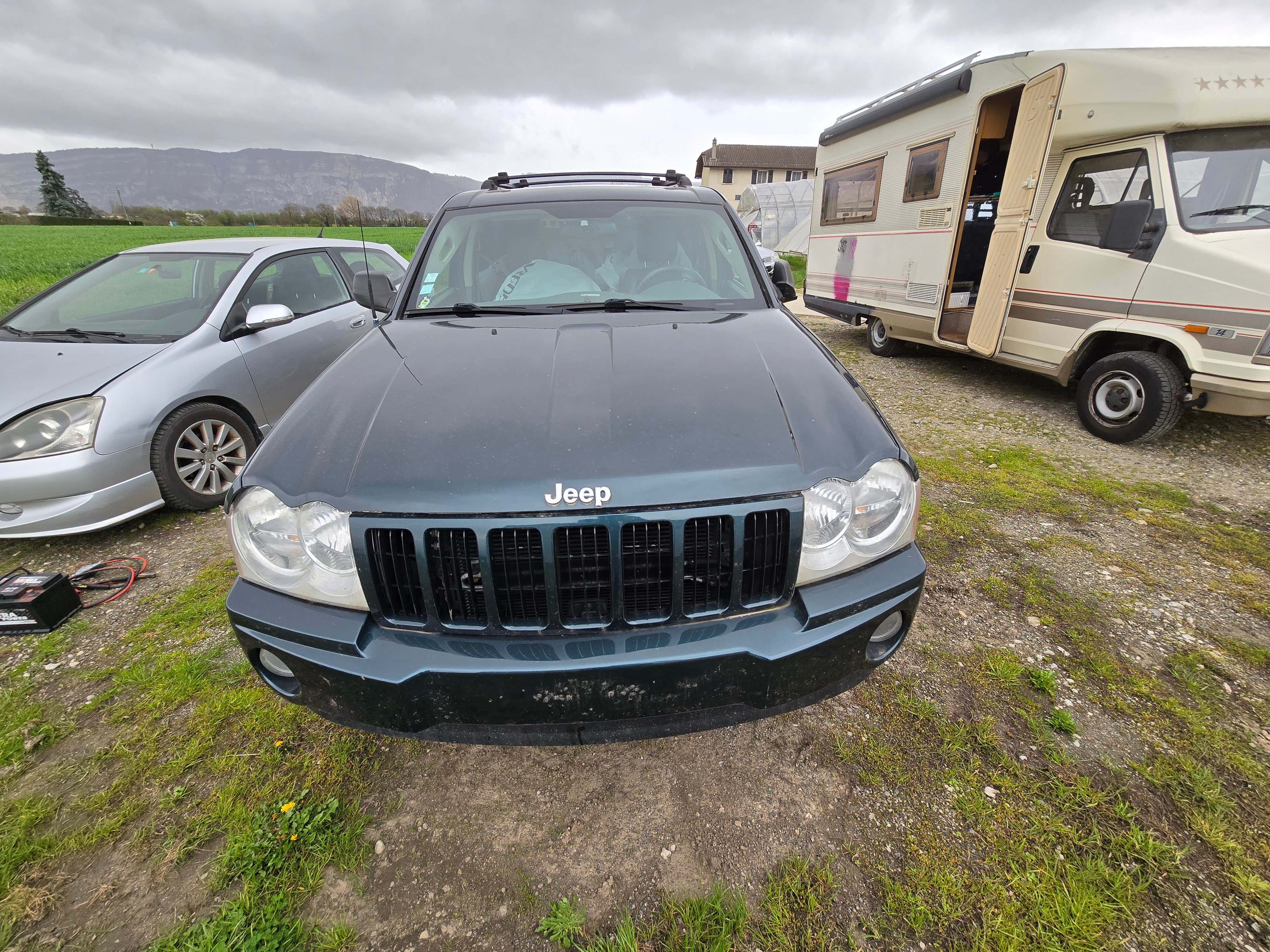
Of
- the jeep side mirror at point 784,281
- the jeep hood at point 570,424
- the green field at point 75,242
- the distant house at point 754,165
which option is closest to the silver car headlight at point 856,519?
the jeep hood at point 570,424

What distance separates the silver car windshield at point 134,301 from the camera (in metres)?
3.75

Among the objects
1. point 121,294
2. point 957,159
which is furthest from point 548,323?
point 957,159

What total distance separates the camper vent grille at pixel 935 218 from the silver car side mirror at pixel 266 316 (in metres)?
6.55

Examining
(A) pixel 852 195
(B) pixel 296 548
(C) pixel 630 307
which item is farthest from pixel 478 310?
(A) pixel 852 195

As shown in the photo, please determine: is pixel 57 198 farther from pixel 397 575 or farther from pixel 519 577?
pixel 519 577

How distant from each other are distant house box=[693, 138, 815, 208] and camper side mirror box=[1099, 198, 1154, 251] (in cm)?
4755

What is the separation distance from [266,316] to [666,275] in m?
3.05

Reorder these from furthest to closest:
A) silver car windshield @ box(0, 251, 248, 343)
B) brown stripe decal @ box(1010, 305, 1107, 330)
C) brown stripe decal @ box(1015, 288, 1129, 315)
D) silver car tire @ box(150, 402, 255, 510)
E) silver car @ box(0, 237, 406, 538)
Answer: brown stripe decal @ box(1010, 305, 1107, 330) → brown stripe decal @ box(1015, 288, 1129, 315) → silver car windshield @ box(0, 251, 248, 343) → silver car tire @ box(150, 402, 255, 510) → silver car @ box(0, 237, 406, 538)

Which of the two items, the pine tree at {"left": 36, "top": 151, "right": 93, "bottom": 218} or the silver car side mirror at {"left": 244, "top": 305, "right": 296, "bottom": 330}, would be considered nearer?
the silver car side mirror at {"left": 244, "top": 305, "right": 296, "bottom": 330}

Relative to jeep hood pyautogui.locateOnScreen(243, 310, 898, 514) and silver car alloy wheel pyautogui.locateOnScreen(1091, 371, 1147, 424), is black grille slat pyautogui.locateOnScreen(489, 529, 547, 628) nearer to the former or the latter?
jeep hood pyautogui.locateOnScreen(243, 310, 898, 514)

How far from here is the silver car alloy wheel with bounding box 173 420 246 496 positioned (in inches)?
142

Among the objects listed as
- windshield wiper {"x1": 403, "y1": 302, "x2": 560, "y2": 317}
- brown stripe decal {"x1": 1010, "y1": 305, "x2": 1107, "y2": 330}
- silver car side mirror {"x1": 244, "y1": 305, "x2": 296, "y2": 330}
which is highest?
windshield wiper {"x1": 403, "y1": 302, "x2": 560, "y2": 317}

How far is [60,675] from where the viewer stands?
8.10 ft

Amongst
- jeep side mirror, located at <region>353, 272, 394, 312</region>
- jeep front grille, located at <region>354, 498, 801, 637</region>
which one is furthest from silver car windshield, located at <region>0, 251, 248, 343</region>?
jeep front grille, located at <region>354, 498, 801, 637</region>
